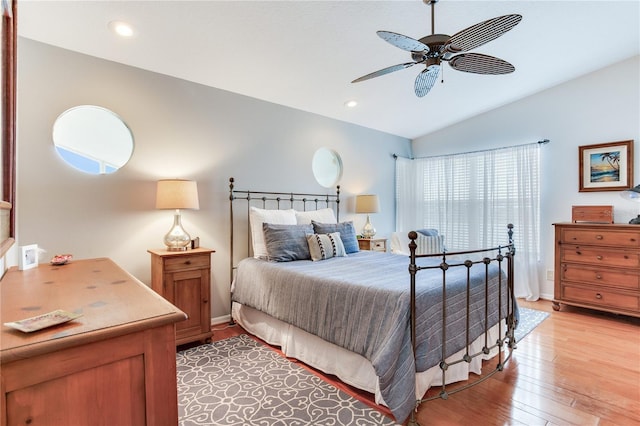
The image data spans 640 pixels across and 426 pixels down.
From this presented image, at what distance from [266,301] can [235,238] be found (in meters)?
1.03

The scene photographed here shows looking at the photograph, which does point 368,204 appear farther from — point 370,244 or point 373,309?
point 373,309

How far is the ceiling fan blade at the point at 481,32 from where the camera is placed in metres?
1.67

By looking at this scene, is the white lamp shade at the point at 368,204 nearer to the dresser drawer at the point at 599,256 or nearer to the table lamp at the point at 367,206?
the table lamp at the point at 367,206

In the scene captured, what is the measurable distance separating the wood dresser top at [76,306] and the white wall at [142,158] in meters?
1.19

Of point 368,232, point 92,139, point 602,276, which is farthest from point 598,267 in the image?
point 92,139

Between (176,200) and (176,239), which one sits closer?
(176,200)

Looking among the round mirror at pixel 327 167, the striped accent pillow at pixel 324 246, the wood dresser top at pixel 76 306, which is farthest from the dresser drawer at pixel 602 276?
the wood dresser top at pixel 76 306

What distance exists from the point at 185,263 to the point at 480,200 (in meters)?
4.26

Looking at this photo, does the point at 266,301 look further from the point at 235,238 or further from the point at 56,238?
the point at 56,238

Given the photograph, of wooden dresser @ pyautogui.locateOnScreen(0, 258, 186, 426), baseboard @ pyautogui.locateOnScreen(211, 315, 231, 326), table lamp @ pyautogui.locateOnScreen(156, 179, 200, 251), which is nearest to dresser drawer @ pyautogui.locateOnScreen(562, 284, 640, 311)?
baseboard @ pyautogui.locateOnScreen(211, 315, 231, 326)

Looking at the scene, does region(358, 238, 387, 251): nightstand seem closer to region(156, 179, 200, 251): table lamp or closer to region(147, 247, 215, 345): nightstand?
region(147, 247, 215, 345): nightstand

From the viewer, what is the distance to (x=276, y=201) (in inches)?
156

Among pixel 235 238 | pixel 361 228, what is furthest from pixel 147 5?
pixel 361 228

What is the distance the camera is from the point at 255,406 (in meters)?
2.00
